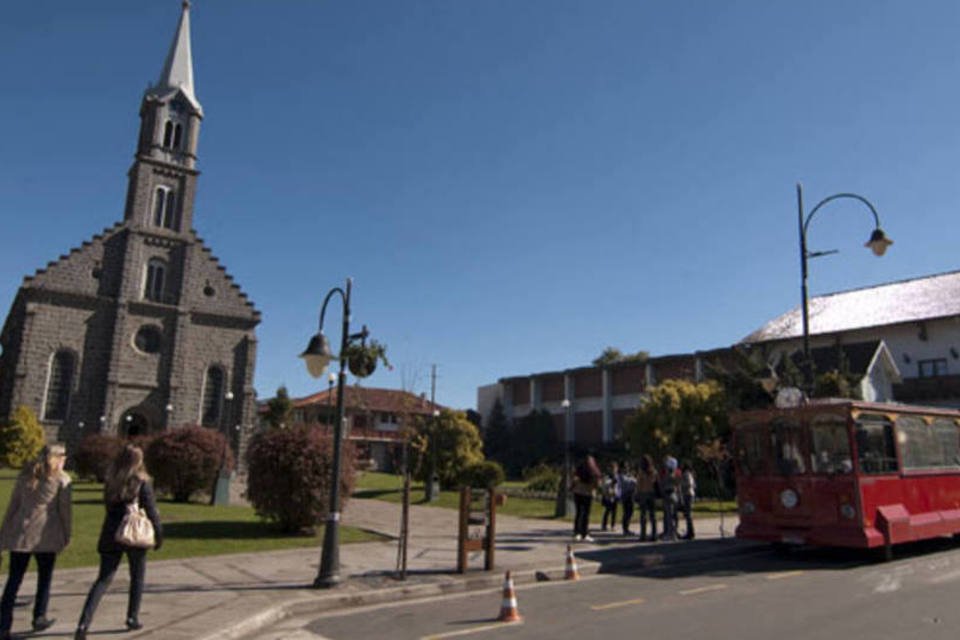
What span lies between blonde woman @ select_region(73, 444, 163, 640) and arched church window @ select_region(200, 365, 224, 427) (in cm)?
4219

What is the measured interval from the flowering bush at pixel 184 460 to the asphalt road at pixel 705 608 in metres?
15.3

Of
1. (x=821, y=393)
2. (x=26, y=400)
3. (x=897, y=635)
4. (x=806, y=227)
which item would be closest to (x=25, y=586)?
(x=897, y=635)

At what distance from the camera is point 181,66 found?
52.4 meters

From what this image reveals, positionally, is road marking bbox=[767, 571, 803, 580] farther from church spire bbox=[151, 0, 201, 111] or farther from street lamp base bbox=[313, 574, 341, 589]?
church spire bbox=[151, 0, 201, 111]

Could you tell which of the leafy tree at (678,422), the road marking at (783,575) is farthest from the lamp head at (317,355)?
the leafy tree at (678,422)

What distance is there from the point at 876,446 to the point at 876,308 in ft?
120

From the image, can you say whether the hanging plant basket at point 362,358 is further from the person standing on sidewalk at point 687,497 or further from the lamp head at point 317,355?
the person standing on sidewalk at point 687,497

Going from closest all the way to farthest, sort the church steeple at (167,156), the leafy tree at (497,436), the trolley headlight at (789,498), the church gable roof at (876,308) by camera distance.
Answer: the trolley headlight at (789,498)
the church gable roof at (876,308)
the church steeple at (167,156)
the leafy tree at (497,436)

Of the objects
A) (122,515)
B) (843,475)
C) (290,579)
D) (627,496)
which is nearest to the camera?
(122,515)

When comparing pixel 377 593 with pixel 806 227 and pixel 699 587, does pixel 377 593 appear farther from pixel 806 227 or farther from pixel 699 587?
pixel 806 227

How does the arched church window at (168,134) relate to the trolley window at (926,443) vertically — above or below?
above

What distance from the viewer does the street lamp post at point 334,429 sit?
9.64 metres

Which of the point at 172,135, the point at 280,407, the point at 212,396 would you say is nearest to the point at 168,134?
the point at 172,135

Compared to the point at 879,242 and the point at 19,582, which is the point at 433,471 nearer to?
the point at 879,242
